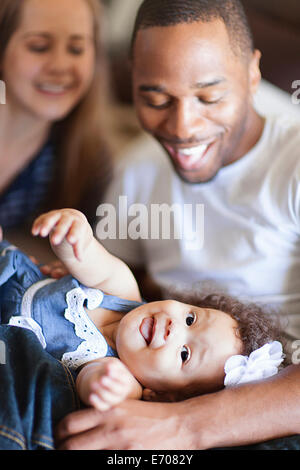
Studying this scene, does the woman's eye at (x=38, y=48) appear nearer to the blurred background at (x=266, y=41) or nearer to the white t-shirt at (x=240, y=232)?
the blurred background at (x=266, y=41)

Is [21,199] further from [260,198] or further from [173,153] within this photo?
[260,198]

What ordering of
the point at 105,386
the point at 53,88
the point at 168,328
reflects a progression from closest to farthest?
the point at 105,386 < the point at 168,328 < the point at 53,88

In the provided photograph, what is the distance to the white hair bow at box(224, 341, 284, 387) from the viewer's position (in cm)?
66

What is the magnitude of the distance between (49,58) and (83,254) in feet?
1.50

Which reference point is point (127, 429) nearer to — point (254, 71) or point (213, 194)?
point (213, 194)

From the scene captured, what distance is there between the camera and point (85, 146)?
1146mm

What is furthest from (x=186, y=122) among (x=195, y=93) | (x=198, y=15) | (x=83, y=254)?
(x=83, y=254)

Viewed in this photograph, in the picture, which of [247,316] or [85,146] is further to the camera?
[85,146]

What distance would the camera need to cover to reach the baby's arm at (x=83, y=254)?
25.1 inches

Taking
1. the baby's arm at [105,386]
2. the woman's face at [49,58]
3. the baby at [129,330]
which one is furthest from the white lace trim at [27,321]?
the woman's face at [49,58]

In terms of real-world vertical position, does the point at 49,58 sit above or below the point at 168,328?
above

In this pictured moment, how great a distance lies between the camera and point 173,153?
33.9 inches
